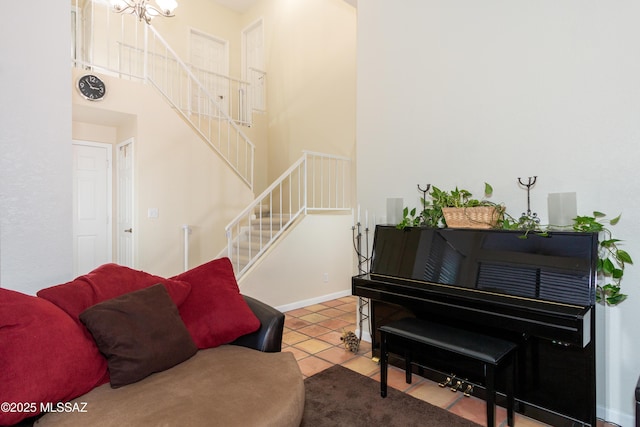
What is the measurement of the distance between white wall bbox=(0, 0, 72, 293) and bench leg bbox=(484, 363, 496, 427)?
7.86ft

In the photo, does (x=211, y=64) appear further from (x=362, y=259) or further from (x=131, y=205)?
(x=362, y=259)

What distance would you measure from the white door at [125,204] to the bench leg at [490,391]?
4.19 meters

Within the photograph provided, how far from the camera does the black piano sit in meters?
1.78

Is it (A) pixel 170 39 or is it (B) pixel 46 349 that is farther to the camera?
(A) pixel 170 39

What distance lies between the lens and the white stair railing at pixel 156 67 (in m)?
5.09

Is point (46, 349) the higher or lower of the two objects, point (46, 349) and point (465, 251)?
the lower

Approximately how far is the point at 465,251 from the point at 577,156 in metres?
0.84

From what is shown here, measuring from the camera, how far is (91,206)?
192 inches

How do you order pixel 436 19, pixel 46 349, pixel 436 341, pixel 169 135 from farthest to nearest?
1. pixel 169 135
2. pixel 436 19
3. pixel 436 341
4. pixel 46 349

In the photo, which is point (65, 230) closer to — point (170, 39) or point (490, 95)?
point (490, 95)

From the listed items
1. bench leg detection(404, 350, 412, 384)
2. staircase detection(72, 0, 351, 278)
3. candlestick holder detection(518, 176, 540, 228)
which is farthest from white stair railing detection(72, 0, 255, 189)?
candlestick holder detection(518, 176, 540, 228)

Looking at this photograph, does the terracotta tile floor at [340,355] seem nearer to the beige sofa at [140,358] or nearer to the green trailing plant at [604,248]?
the green trailing plant at [604,248]

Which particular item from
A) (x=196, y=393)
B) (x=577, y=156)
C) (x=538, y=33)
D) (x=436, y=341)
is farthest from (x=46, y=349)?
(x=538, y=33)

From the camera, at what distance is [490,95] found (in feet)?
7.84
